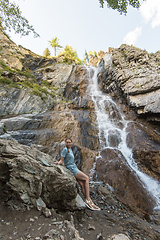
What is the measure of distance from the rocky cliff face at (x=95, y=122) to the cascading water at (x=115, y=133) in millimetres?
303

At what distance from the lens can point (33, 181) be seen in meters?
2.86

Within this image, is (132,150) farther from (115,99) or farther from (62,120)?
(115,99)

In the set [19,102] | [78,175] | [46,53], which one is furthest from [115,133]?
[46,53]

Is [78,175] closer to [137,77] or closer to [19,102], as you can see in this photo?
[19,102]

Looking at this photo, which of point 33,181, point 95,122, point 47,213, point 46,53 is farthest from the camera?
point 46,53

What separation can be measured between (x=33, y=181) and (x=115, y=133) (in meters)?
9.27

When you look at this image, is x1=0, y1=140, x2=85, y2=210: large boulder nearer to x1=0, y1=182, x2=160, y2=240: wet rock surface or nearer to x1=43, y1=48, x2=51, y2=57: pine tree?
x1=0, y1=182, x2=160, y2=240: wet rock surface

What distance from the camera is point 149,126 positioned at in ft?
39.4

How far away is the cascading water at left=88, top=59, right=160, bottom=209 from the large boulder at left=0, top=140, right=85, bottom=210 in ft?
17.5

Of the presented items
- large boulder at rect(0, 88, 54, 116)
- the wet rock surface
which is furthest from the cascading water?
large boulder at rect(0, 88, 54, 116)

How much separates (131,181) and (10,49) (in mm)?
32860

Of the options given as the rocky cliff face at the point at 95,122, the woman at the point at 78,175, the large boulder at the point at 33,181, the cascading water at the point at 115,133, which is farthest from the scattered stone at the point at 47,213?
the cascading water at the point at 115,133

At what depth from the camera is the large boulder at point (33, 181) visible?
264 cm

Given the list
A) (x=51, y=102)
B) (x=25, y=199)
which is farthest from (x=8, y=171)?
(x=51, y=102)
